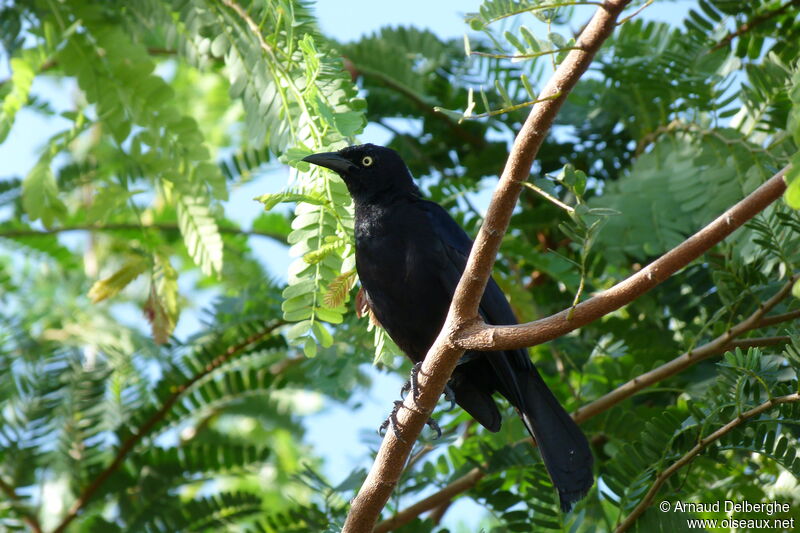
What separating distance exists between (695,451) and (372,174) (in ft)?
5.25

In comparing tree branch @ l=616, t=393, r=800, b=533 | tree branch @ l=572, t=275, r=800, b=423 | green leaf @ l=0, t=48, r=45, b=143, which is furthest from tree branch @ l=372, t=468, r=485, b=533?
green leaf @ l=0, t=48, r=45, b=143

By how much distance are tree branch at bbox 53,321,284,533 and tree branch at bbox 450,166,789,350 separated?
2022 mm

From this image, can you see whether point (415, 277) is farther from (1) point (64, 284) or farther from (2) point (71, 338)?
(1) point (64, 284)

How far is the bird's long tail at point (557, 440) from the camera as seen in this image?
3123mm

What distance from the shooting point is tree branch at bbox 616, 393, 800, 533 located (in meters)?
2.73

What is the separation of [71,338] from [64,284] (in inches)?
29.3

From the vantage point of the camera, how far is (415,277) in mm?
3441

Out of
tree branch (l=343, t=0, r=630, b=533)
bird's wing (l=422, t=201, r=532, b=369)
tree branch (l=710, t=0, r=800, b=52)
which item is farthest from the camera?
tree branch (l=710, t=0, r=800, b=52)

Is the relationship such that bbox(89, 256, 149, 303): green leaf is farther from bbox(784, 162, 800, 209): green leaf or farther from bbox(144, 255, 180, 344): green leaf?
bbox(784, 162, 800, 209): green leaf

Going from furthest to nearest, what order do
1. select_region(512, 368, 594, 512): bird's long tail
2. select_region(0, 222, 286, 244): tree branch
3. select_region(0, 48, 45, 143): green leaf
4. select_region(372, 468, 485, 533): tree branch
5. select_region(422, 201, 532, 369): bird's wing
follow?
1. select_region(0, 222, 286, 244): tree branch
2. select_region(372, 468, 485, 533): tree branch
3. select_region(0, 48, 45, 143): green leaf
4. select_region(422, 201, 532, 369): bird's wing
5. select_region(512, 368, 594, 512): bird's long tail

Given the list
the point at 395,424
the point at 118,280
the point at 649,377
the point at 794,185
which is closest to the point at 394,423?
the point at 395,424

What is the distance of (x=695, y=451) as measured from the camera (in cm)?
292

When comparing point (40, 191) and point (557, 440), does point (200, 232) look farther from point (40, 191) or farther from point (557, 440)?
point (557, 440)

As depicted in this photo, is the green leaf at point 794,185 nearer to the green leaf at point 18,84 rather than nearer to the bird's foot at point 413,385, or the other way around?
the bird's foot at point 413,385
